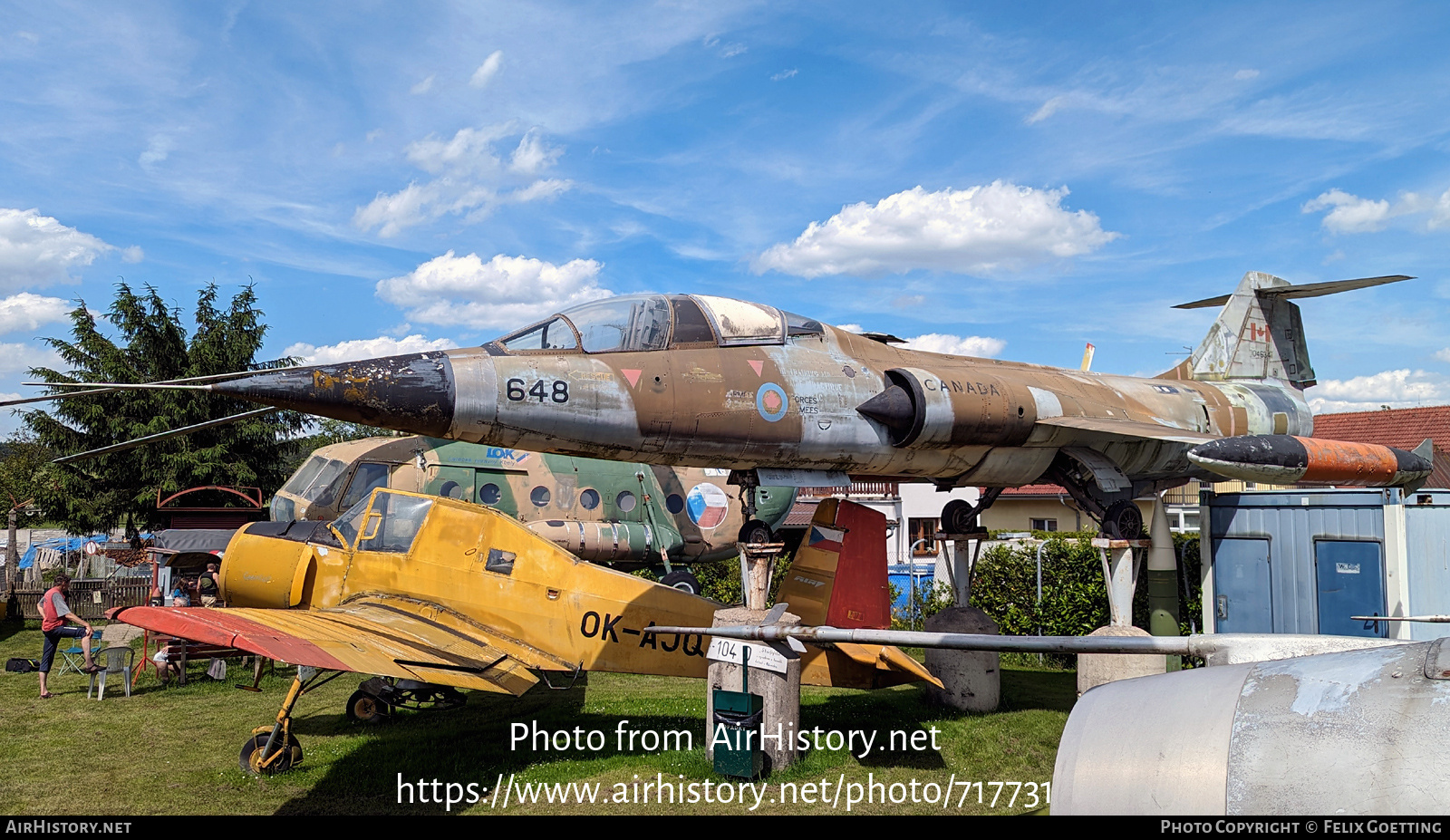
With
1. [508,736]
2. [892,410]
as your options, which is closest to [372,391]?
[892,410]

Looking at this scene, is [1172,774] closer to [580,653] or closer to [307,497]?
[580,653]

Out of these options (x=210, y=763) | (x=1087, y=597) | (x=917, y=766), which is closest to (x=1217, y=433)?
(x=1087, y=597)

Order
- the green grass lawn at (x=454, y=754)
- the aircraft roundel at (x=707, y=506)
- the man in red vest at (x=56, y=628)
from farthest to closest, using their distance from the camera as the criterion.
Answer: the aircraft roundel at (x=707, y=506) → the man in red vest at (x=56, y=628) → the green grass lawn at (x=454, y=754)

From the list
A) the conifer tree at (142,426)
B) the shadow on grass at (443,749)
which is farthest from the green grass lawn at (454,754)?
the conifer tree at (142,426)

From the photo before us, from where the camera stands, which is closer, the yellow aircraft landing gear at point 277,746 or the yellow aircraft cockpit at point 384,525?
the yellow aircraft landing gear at point 277,746

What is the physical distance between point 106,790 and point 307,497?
347 inches

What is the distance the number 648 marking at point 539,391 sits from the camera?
290 inches

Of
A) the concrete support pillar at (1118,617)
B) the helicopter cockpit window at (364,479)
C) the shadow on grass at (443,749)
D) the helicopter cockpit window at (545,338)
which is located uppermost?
the helicopter cockpit window at (545,338)

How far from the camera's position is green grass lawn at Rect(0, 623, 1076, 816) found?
7.48m

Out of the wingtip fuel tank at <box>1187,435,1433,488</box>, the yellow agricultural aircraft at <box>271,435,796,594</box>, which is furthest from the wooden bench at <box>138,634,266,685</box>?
the wingtip fuel tank at <box>1187,435,1433,488</box>

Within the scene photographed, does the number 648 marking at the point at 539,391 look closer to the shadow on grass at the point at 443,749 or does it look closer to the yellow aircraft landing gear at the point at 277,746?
the yellow aircraft landing gear at the point at 277,746

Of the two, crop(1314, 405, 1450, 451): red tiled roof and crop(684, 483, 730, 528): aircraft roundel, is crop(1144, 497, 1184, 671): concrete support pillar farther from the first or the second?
crop(1314, 405, 1450, 451): red tiled roof

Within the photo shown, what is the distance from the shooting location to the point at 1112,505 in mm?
9945

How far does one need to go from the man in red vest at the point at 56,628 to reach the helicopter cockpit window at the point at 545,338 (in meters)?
9.21
